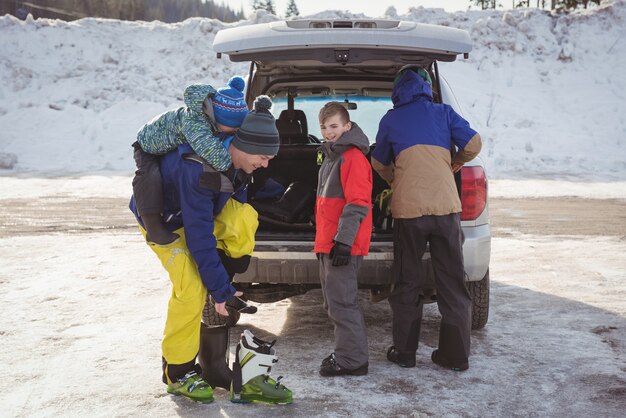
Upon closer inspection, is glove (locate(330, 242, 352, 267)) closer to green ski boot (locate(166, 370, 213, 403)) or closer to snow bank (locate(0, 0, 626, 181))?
green ski boot (locate(166, 370, 213, 403))

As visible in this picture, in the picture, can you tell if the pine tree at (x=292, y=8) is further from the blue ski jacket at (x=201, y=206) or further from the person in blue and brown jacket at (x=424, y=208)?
the blue ski jacket at (x=201, y=206)

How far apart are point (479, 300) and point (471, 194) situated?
77cm

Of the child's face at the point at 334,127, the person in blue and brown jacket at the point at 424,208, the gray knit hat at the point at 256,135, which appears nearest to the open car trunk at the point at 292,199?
the person in blue and brown jacket at the point at 424,208

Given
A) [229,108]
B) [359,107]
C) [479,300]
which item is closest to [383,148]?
[229,108]

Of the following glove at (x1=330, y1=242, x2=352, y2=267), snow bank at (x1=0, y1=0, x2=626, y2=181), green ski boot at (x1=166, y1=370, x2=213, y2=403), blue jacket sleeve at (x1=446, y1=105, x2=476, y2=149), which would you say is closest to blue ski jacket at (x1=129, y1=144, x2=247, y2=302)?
green ski boot at (x1=166, y1=370, x2=213, y2=403)

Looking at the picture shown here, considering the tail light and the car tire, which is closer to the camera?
the tail light

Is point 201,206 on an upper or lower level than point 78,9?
lower

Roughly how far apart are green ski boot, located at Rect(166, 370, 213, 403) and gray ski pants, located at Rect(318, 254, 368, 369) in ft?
2.55

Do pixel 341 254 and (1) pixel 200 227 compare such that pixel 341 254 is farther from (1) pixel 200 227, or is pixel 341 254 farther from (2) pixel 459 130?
(2) pixel 459 130

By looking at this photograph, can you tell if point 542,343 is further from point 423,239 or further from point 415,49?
point 415,49

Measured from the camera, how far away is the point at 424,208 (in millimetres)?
3889

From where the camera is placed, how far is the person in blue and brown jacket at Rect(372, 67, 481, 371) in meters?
3.91

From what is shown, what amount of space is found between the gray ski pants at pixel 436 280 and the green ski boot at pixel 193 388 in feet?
3.90

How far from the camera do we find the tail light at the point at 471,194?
421 cm
